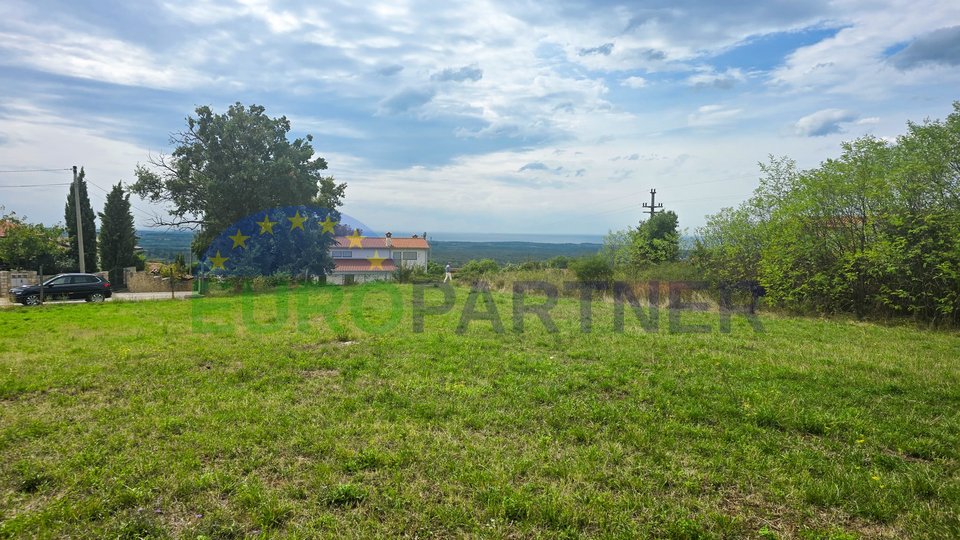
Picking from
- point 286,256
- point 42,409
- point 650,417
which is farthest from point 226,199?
point 650,417

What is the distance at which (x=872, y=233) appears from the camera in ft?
40.7

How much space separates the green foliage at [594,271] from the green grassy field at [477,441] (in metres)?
11.4

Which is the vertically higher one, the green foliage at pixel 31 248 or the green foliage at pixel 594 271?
the green foliage at pixel 31 248

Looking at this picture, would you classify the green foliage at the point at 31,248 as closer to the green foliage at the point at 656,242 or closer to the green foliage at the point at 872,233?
the green foliage at the point at 656,242

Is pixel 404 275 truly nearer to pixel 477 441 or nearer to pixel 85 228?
pixel 85 228

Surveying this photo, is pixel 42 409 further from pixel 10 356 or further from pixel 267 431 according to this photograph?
pixel 10 356

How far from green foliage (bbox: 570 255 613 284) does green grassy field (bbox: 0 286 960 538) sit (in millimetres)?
11365

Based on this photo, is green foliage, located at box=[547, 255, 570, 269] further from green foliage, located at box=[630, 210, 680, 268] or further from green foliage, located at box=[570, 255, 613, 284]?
green foliage, located at box=[630, 210, 680, 268]

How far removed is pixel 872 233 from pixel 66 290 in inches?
1114

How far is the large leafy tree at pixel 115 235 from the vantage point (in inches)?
1157

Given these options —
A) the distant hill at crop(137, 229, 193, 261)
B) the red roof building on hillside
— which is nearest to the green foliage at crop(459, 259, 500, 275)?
the distant hill at crop(137, 229, 193, 261)

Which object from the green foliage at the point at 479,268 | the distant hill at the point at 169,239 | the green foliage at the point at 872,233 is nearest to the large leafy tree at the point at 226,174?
the distant hill at the point at 169,239

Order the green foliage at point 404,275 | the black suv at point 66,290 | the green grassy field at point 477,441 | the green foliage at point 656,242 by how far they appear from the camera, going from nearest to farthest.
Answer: the green grassy field at point 477,441, the black suv at point 66,290, the green foliage at point 656,242, the green foliage at point 404,275

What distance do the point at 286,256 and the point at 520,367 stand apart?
917 inches
